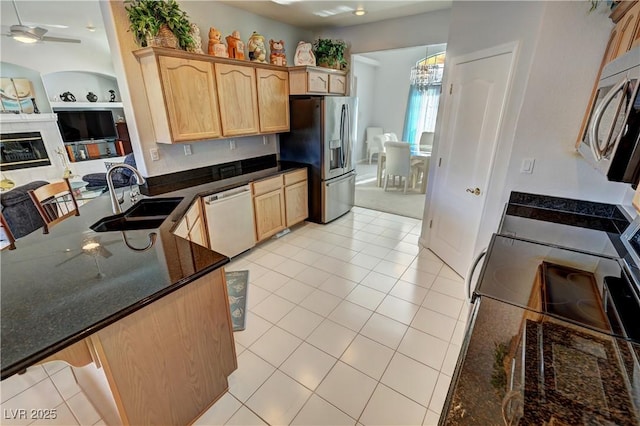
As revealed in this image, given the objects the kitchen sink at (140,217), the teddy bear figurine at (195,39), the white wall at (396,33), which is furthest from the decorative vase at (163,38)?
the white wall at (396,33)

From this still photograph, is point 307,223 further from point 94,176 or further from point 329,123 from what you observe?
point 94,176

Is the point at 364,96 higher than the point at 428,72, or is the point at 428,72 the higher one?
the point at 428,72

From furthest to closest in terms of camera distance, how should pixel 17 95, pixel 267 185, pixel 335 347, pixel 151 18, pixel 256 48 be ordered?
pixel 17 95 < pixel 267 185 < pixel 256 48 < pixel 151 18 < pixel 335 347

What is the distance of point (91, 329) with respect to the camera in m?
0.90

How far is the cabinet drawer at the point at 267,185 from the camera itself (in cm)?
310

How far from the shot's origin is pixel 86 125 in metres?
6.79

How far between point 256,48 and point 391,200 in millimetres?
3274

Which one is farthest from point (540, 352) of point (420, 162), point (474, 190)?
point (420, 162)

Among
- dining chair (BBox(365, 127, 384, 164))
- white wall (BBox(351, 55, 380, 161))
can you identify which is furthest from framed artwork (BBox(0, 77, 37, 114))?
dining chair (BBox(365, 127, 384, 164))

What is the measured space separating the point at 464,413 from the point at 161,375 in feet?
4.06

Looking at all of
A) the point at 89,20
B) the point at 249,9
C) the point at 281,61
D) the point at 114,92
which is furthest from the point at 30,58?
the point at 281,61

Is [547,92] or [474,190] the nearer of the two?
[547,92]

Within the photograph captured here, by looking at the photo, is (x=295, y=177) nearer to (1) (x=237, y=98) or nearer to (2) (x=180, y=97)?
(1) (x=237, y=98)

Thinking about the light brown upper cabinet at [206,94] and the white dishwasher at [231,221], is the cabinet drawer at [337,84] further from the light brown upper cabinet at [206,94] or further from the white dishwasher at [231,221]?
the white dishwasher at [231,221]
